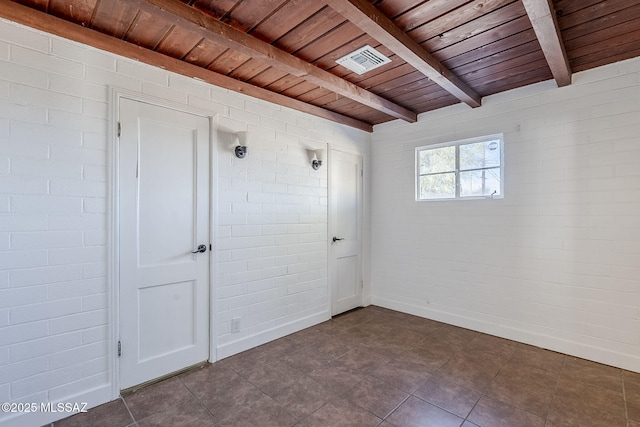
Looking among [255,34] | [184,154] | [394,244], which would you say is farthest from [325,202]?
Result: [255,34]

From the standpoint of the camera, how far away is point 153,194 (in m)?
2.35

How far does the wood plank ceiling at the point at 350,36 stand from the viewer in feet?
5.84

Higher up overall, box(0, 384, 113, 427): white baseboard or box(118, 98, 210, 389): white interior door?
box(118, 98, 210, 389): white interior door

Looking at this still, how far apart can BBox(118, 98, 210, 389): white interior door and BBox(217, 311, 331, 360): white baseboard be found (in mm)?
190

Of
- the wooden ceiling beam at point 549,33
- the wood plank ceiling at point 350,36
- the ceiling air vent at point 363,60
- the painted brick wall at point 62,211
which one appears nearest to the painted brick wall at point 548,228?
the wood plank ceiling at point 350,36

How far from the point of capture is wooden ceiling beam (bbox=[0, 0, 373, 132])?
1.77m

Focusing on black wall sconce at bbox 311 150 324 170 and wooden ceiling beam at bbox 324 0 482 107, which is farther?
black wall sconce at bbox 311 150 324 170

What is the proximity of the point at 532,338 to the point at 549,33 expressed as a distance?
2704 mm

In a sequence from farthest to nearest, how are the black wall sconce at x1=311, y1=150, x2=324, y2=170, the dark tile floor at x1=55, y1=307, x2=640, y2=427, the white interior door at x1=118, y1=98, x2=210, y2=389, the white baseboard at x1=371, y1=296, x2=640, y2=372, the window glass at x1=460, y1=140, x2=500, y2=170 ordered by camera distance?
the black wall sconce at x1=311, y1=150, x2=324, y2=170 → the window glass at x1=460, y1=140, x2=500, y2=170 → the white baseboard at x1=371, y1=296, x2=640, y2=372 → the white interior door at x1=118, y1=98, x2=210, y2=389 → the dark tile floor at x1=55, y1=307, x2=640, y2=427

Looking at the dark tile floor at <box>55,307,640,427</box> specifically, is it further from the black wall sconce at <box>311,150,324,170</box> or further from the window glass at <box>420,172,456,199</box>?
the black wall sconce at <box>311,150,324,170</box>

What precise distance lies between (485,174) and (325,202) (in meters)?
1.84

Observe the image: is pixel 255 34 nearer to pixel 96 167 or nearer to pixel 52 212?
pixel 96 167

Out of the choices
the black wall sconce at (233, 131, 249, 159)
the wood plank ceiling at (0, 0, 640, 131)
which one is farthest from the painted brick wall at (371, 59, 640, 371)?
the black wall sconce at (233, 131, 249, 159)

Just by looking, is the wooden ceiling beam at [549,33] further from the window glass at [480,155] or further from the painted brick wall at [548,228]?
the window glass at [480,155]
